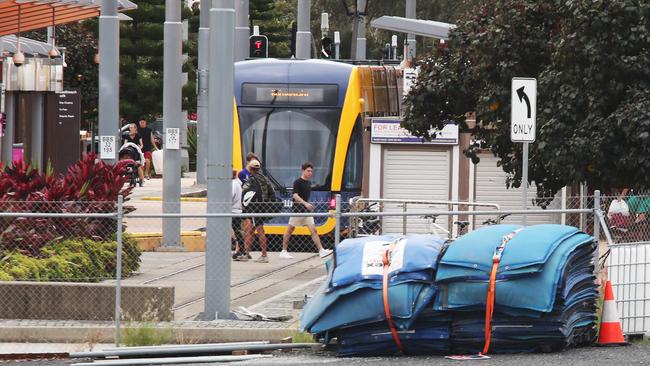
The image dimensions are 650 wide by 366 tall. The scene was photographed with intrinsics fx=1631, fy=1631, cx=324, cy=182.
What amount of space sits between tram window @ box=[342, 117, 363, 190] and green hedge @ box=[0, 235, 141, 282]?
26.4ft

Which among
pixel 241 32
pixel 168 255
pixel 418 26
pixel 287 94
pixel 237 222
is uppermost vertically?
pixel 241 32

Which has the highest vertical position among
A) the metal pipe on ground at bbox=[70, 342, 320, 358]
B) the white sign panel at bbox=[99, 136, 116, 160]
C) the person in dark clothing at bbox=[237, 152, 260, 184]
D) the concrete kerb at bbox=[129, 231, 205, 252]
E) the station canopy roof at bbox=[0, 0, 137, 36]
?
the station canopy roof at bbox=[0, 0, 137, 36]

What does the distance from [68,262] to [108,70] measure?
582 cm

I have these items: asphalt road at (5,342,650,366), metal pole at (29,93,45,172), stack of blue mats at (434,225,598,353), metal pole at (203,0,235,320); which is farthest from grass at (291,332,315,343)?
metal pole at (29,93,45,172)

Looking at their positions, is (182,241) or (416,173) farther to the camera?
(416,173)

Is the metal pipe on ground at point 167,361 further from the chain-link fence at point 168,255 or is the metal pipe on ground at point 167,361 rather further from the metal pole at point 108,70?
the metal pole at point 108,70

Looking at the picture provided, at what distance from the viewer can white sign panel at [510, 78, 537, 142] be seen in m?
18.3

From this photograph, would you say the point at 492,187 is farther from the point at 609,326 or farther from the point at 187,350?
the point at 187,350

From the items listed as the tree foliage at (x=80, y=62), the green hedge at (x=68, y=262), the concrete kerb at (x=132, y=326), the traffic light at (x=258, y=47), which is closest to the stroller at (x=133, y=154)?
the traffic light at (x=258, y=47)

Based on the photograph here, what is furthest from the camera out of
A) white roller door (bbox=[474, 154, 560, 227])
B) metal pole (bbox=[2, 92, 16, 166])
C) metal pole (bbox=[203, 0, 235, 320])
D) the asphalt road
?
metal pole (bbox=[2, 92, 16, 166])

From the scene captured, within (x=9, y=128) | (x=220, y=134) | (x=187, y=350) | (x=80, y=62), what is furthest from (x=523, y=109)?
(x=80, y=62)

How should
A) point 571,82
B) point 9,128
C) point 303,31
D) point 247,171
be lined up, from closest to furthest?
point 571,82 → point 247,171 → point 9,128 → point 303,31

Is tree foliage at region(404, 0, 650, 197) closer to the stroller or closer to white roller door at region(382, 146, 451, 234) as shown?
white roller door at region(382, 146, 451, 234)

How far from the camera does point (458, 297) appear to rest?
14125mm
